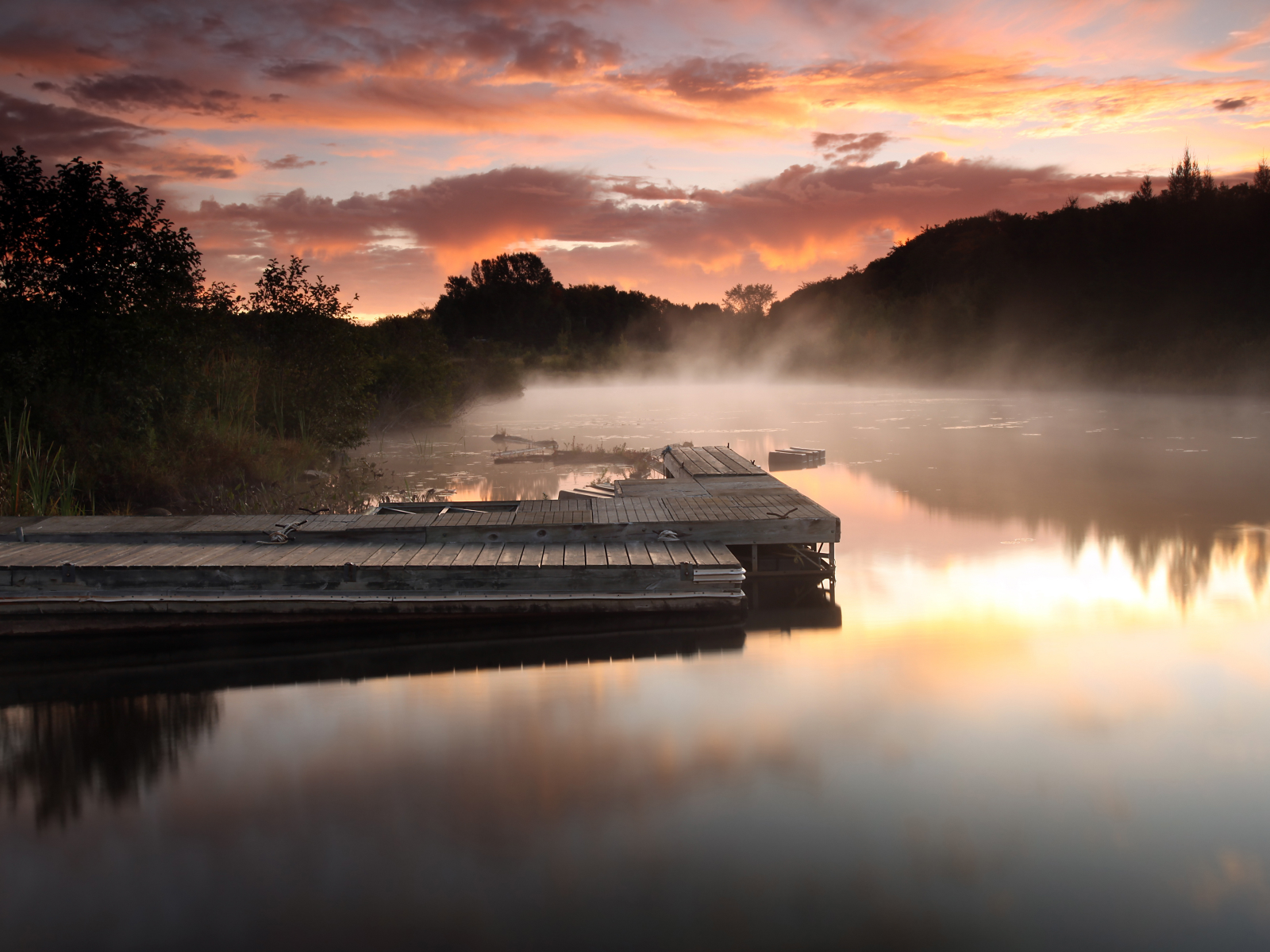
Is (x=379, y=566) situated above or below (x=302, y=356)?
below

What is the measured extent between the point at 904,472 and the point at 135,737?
15.4 meters

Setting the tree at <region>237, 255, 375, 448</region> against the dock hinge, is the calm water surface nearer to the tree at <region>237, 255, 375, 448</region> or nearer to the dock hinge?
the dock hinge

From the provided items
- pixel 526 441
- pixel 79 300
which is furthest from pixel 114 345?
pixel 526 441

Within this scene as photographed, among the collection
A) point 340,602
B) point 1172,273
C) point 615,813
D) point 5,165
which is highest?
point 1172,273

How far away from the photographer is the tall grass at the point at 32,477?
9.66 metres

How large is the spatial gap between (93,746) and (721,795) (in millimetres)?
4219

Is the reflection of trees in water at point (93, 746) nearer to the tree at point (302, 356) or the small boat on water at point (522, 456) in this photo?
the tree at point (302, 356)

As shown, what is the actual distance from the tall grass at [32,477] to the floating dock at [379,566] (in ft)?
4.20

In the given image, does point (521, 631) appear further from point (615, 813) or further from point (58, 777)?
point (58, 777)

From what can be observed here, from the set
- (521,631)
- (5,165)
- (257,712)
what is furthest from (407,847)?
(5,165)

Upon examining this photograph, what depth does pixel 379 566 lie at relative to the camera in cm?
755

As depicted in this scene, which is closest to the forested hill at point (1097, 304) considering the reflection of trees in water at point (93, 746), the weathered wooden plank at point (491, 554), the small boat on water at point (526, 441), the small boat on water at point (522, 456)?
the small boat on water at point (526, 441)

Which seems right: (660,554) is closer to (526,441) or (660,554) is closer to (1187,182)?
(526,441)

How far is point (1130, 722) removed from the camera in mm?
6098
